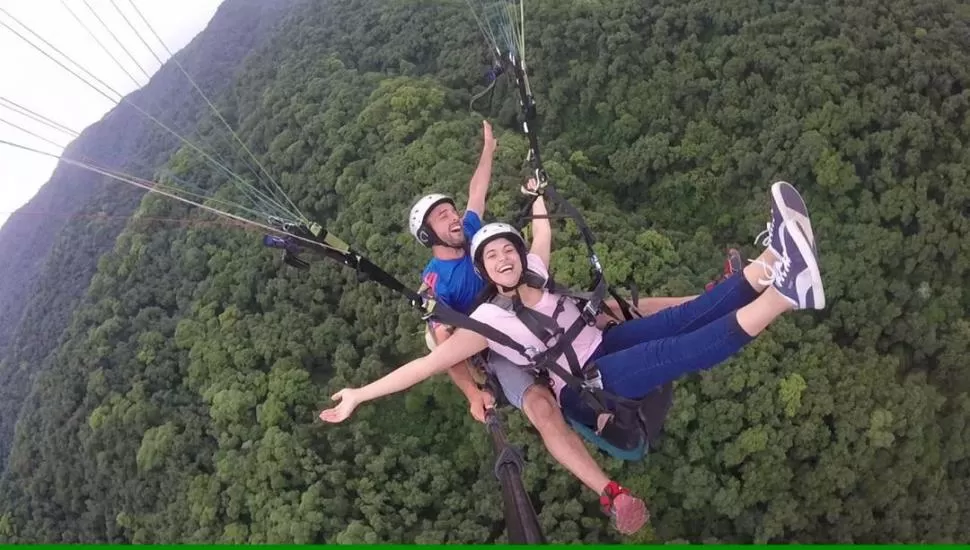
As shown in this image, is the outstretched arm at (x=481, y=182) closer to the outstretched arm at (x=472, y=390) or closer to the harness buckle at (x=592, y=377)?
the outstretched arm at (x=472, y=390)

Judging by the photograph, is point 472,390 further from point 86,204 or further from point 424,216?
point 86,204

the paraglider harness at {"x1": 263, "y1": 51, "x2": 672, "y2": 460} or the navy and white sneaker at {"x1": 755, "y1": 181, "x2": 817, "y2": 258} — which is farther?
the paraglider harness at {"x1": 263, "y1": 51, "x2": 672, "y2": 460}

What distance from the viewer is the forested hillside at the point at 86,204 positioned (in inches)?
709

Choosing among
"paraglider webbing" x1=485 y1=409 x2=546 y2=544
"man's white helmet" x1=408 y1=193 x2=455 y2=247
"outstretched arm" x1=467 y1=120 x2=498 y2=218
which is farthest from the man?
"paraglider webbing" x1=485 y1=409 x2=546 y2=544

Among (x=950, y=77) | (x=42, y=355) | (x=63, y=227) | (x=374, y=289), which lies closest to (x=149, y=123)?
(x=63, y=227)

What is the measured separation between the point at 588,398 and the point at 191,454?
477 inches

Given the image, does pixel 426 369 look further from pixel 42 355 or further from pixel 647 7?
pixel 42 355

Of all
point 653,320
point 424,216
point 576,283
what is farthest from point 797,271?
point 576,283

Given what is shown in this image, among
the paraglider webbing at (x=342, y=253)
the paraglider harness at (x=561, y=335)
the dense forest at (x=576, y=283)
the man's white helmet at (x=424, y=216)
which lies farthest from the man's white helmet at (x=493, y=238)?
the dense forest at (x=576, y=283)

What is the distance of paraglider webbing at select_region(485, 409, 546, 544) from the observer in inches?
95.8

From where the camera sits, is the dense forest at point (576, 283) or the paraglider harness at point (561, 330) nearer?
the paraglider harness at point (561, 330)

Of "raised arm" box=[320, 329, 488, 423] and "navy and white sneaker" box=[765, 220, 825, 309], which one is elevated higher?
"raised arm" box=[320, 329, 488, 423]

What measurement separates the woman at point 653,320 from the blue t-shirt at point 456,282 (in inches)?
13.3

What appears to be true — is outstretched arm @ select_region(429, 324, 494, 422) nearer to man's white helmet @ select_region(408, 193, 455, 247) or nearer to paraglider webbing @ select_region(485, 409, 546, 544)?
paraglider webbing @ select_region(485, 409, 546, 544)
